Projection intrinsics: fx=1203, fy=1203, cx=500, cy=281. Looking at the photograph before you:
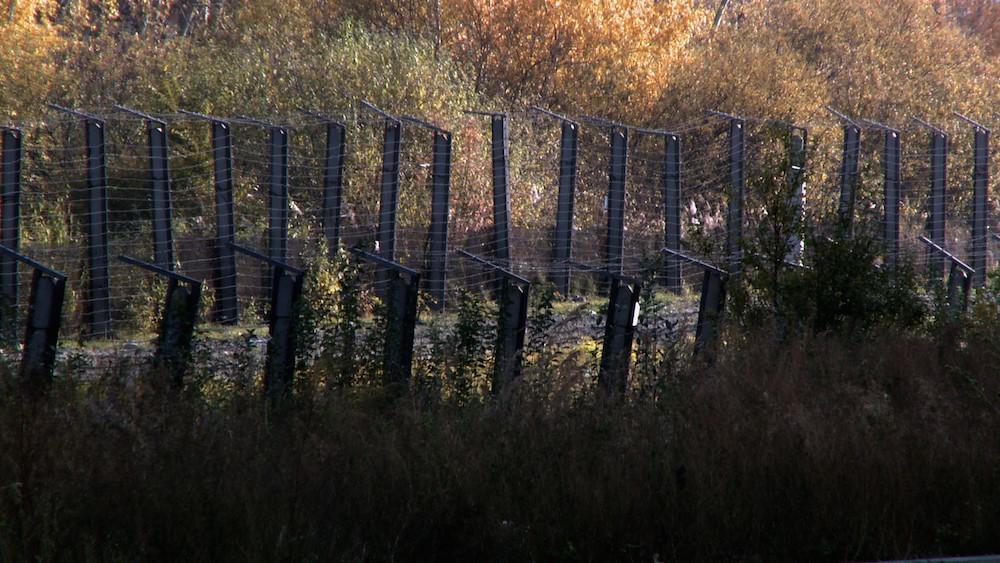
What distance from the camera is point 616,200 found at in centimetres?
1457

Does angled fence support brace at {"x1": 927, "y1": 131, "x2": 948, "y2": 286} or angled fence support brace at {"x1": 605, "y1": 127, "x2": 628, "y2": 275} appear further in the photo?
angled fence support brace at {"x1": 927, "y1": 131, "x2": 948, "y2": 286}

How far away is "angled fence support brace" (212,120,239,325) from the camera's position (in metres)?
12.6

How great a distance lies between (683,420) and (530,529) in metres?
1.30

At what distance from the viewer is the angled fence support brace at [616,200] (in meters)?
14.4

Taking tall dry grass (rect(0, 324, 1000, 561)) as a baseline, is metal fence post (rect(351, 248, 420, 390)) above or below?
above

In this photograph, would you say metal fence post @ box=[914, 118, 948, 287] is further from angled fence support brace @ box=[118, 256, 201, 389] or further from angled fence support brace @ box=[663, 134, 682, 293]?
angled fence support brace @ box=[118, 256, 201, 389]

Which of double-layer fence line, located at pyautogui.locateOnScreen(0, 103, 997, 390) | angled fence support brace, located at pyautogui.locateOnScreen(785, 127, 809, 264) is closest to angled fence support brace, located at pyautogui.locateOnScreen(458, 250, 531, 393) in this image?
double-layer fence line, located at pyautogui.locateOnScreen(0, 103, 997, 390)

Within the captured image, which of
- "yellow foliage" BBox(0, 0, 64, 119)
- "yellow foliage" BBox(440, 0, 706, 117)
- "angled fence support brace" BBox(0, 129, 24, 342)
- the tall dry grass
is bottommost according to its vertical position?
the tall dry grass

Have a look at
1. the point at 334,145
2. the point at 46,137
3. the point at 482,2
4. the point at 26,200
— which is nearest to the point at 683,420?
the point at 334,145

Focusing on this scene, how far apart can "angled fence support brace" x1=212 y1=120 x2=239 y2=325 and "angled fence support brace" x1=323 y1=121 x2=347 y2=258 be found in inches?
40.8

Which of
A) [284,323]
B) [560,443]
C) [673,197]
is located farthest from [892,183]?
[560,443]

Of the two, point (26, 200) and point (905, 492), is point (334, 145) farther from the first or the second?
point (905, 492)

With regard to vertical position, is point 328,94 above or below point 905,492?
above

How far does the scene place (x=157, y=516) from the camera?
5914 mm
